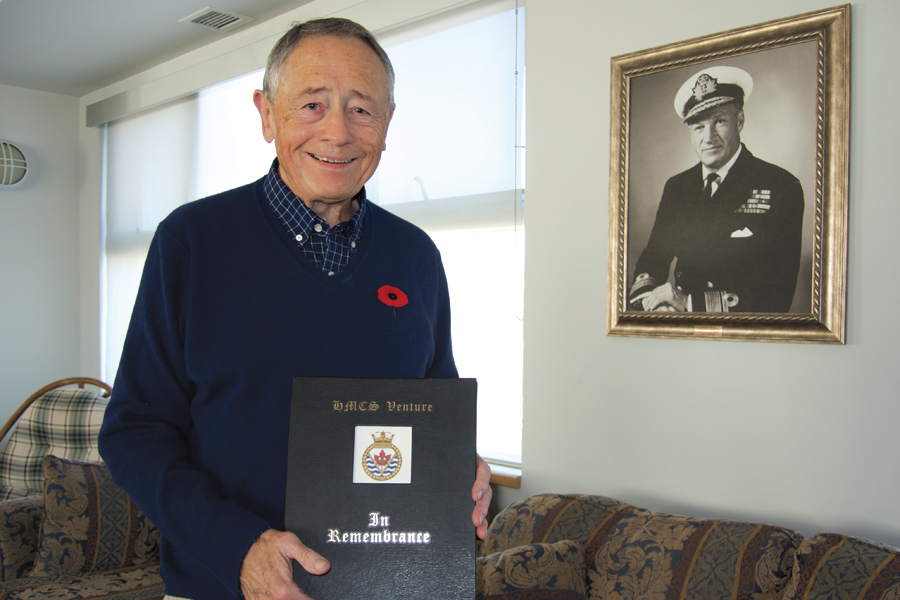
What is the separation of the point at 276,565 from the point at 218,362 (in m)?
0.30

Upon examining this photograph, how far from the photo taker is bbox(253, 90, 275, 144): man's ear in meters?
1.14

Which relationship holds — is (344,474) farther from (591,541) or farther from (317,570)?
(591,541)

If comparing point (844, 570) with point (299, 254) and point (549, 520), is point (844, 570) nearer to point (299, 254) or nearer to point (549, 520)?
point (549, 520)

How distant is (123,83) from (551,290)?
3.77 meters

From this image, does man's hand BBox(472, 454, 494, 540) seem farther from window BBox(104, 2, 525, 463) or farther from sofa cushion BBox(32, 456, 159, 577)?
sofa cushion BBox(32, 456, 159, 577)

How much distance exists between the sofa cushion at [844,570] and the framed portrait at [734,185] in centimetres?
51

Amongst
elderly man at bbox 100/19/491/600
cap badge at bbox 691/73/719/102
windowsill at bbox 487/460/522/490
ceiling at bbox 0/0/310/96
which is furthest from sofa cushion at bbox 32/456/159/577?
cap badge at bbox 691/73/719/102

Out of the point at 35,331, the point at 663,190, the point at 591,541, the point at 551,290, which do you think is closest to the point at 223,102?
the point at 35,331

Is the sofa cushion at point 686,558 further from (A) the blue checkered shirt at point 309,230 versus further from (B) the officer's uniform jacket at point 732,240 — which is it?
(A) the blue checkered shirt at point 309,230

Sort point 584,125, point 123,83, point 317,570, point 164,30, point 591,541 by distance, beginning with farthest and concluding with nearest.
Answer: point 123,83
point 164,30
point 584,125
point 591,541
point 317,570

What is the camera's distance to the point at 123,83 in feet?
15.3

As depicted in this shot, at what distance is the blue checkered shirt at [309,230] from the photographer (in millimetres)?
1082

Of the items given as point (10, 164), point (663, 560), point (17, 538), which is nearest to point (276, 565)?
point (663, 560)

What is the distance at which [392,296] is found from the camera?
1113mm
